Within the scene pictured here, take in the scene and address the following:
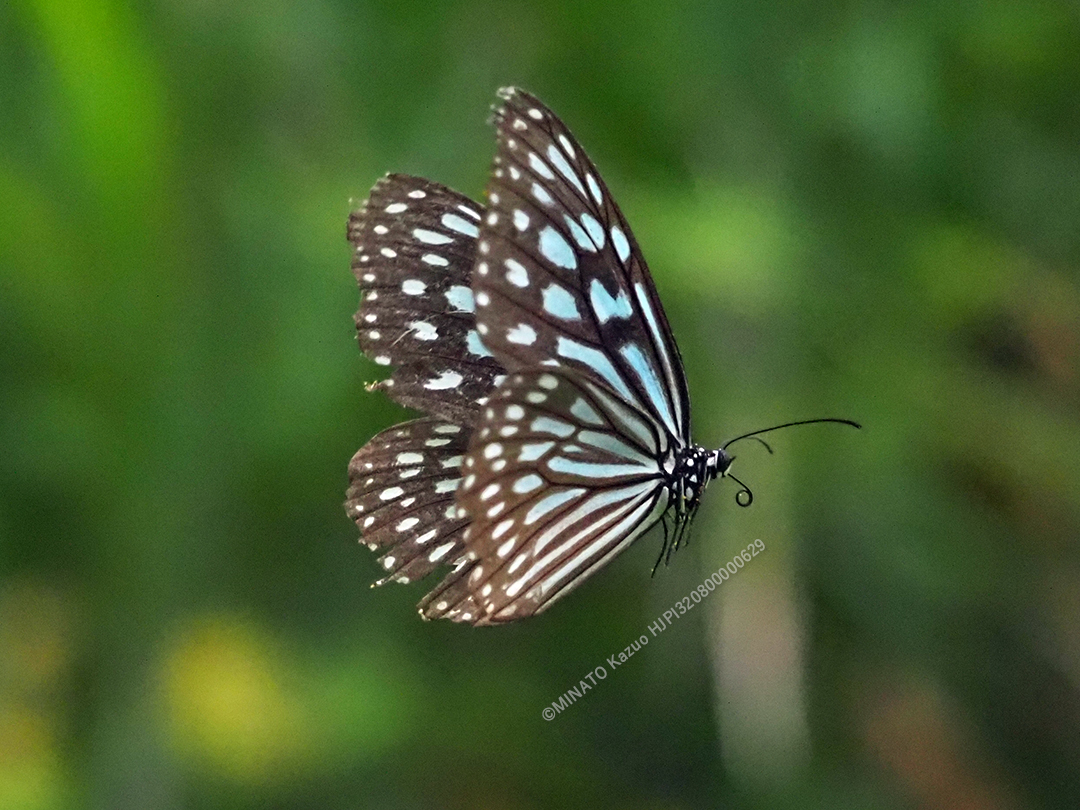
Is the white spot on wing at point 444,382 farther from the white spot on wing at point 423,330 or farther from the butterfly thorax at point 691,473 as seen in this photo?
the butterfly thorax at point 691,473

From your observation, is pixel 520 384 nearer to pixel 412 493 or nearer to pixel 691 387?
pixel 412 493

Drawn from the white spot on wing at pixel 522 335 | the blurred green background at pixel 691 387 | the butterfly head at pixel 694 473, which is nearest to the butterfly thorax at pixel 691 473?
the butterfly head at pixel 694 473

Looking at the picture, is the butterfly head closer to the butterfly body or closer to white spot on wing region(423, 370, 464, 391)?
the butterfly body

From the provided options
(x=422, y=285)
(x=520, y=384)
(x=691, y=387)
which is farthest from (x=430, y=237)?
(x=691, y=387)

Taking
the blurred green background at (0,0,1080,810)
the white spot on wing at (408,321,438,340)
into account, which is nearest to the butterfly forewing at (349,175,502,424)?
the white spot on wing at (408,321,438,340)

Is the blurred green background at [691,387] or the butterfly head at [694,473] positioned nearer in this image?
the butterfly head at [694,473]
